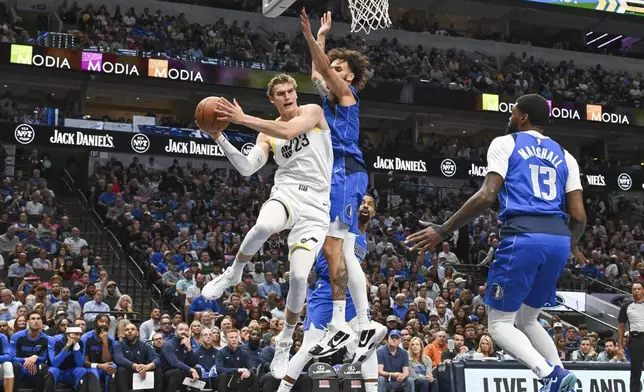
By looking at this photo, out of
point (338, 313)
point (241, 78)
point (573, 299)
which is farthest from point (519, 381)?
point (241, 78)

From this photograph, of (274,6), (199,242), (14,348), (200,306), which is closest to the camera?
(274,6)

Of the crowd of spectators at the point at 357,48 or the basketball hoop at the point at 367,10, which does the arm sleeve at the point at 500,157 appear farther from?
the crowd of spectators at the point at 357,48

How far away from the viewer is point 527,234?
671 cm

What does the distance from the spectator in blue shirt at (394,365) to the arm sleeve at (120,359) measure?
4286 mm

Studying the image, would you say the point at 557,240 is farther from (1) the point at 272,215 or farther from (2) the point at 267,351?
(2) the point at 267,351

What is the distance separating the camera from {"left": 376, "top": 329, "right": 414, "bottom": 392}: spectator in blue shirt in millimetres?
15117

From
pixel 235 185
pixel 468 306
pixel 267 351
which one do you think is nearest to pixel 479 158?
pixel 235 185

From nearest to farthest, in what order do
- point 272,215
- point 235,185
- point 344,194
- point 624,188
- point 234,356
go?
point 272,215 → point 344,194 → point 234,356 → point 235,185 → point 624,188

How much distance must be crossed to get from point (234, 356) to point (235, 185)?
585 inches

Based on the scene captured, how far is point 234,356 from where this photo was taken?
15.0 metres

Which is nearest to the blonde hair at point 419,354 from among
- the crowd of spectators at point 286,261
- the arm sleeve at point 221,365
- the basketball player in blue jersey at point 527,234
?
the crowd of spectators at point 286,261

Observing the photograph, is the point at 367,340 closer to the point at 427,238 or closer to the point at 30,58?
the point at 427,238

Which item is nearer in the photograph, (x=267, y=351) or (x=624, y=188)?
(x=267, y=351)

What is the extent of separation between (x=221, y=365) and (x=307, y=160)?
25.3 feet
